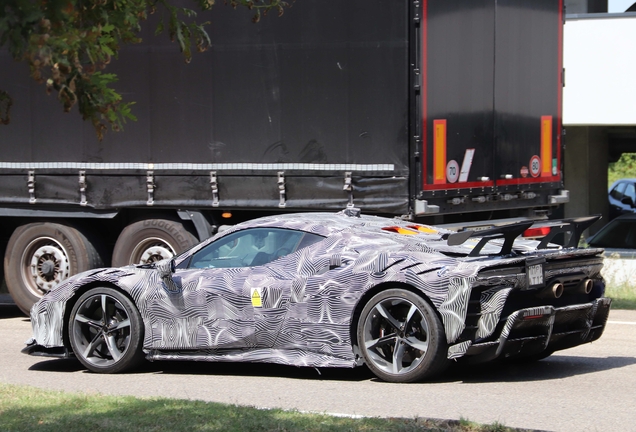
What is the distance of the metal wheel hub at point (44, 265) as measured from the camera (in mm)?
12945

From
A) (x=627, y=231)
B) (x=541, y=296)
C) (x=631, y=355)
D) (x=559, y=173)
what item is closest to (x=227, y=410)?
(x=541, y=296)

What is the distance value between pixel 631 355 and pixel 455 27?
14.1ft

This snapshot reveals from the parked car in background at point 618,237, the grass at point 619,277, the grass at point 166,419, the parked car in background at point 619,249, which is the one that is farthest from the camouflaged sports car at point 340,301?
the parked car in background at point 618,237

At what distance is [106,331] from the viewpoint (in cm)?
848

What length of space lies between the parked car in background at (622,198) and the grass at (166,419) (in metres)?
19.6

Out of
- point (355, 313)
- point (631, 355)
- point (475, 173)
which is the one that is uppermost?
point (475, 173)

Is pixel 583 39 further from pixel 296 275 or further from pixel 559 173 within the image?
pixel 296 275

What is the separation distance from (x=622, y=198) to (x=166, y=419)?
21.9 m

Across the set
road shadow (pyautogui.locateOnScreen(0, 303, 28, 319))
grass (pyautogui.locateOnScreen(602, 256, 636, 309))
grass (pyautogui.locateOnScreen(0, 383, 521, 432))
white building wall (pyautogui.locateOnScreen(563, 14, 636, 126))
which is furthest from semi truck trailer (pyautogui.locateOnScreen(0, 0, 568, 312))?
white building wall (pyautogui.locateOnScreen(563, 14, 636, 126))

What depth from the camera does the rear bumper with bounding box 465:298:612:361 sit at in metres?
7.21

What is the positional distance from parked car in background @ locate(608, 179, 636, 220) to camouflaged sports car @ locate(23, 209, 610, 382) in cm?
1748

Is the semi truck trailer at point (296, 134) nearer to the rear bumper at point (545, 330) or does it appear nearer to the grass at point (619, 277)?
the grass at point (619, 277)

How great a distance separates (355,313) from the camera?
761 cm

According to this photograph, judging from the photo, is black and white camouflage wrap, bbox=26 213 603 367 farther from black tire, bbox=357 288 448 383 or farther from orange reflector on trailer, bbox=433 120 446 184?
orange reflector on trailer, bbox=433 120 446 184
